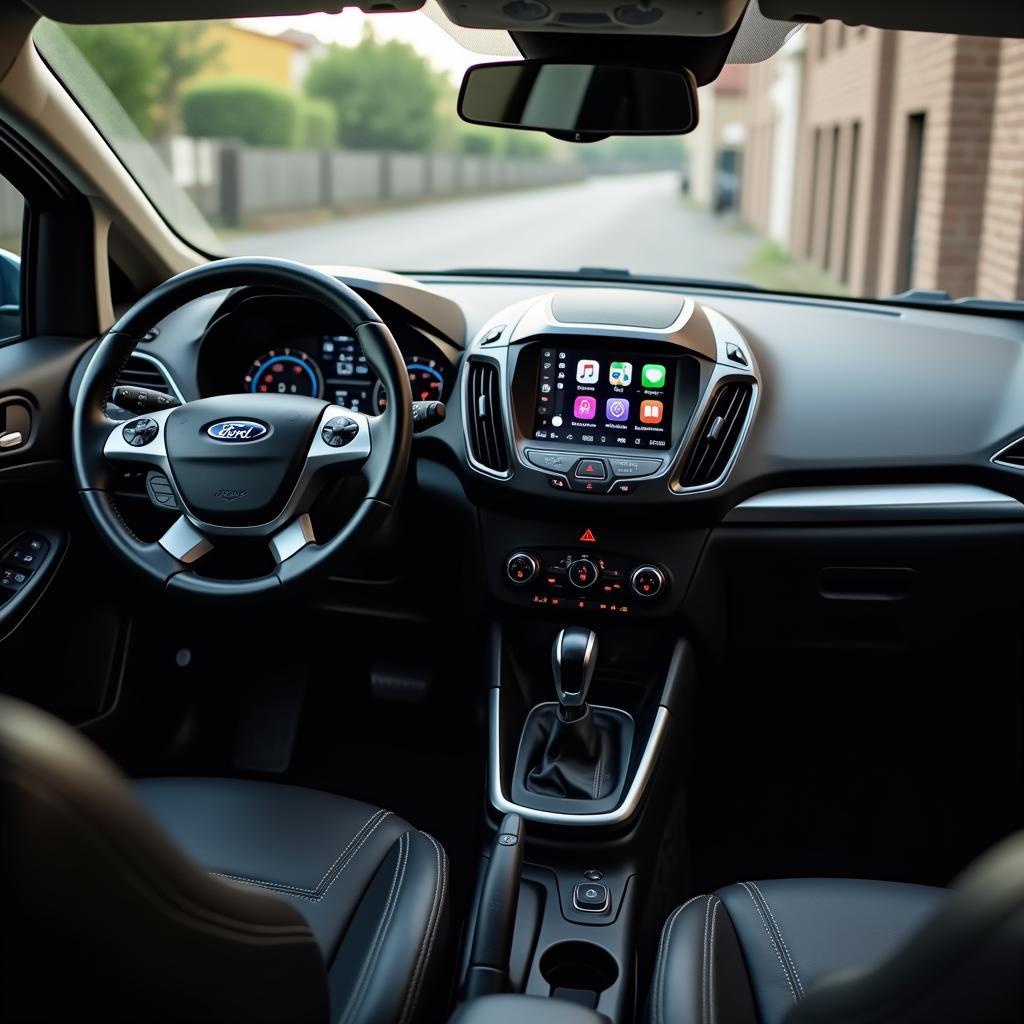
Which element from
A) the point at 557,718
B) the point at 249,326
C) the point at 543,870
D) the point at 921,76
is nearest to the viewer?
the point at 543,870

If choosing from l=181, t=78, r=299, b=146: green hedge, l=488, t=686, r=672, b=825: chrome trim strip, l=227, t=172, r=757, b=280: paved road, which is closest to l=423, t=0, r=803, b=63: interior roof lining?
l=488, t=686, r=672, b=825: chrome trim strip

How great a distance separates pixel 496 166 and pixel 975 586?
3206cm

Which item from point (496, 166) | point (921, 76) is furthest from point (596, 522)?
point (496, 166)

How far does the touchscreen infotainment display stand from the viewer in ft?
8.63

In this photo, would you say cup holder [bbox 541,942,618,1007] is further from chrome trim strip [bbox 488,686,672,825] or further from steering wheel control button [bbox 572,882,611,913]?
chrome trim strip [bbox 488,686,672,825]

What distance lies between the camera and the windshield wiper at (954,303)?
289cm

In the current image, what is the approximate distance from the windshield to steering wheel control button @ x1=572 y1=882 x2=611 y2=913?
4.73 ft

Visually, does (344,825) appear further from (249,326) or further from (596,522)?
(249,326)

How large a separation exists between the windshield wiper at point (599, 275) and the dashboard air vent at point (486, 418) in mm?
555

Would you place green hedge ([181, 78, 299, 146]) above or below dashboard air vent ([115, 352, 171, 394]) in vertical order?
above

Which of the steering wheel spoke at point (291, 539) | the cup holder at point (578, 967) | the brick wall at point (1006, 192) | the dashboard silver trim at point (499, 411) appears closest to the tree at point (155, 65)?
the brick wall at point (1006, 192)

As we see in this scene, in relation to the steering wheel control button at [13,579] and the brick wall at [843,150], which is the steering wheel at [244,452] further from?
the brick wall at [843,150]

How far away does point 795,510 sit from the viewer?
105 inches

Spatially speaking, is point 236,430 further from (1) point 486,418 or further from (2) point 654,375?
(2) point 654,375
